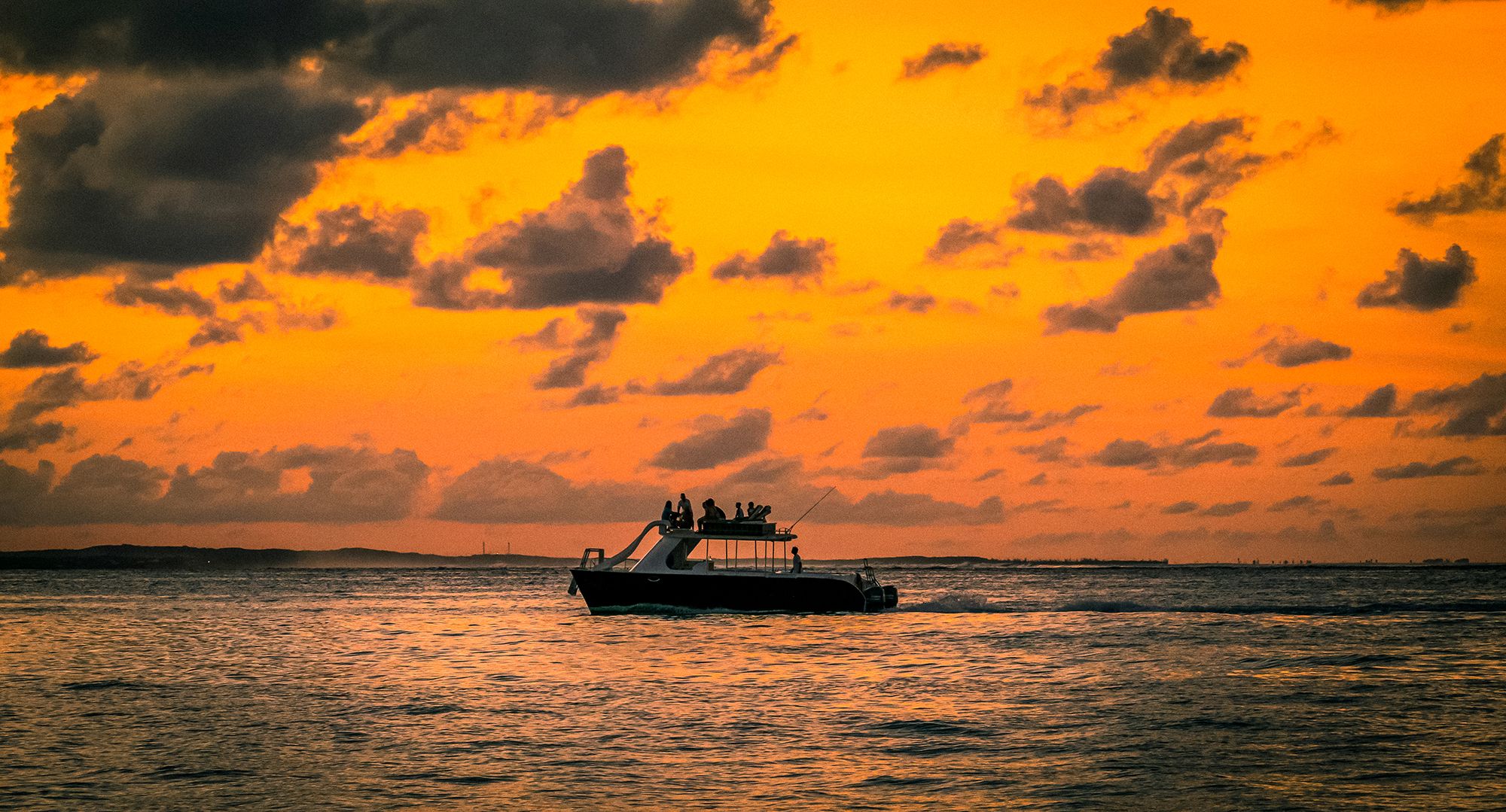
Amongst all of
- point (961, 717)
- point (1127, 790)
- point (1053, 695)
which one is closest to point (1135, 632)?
point (1053, 695)

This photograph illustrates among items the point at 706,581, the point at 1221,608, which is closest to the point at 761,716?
the point at 706,581

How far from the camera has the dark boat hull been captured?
66875mm

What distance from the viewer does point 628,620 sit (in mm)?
68750

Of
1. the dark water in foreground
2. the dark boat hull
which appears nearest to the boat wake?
the dark water in foreground

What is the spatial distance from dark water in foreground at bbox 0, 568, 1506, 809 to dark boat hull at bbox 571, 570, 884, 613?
1343 millimetres

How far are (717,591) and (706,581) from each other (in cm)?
Result: 74

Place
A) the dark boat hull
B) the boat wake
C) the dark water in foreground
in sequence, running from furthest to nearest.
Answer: the boat wake
the dark boat hull
the dark water in foreground

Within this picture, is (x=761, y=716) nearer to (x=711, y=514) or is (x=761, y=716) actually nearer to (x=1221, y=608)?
(x=711, y=514)

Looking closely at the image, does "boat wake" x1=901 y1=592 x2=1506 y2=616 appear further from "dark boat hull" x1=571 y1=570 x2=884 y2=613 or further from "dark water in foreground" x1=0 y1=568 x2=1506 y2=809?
"dark boat hull" x1=571 y1=570 x2=884 y2=613

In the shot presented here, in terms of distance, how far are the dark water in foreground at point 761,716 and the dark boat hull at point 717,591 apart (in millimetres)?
1343

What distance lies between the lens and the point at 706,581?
6688 cm

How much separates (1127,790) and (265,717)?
22370 mm

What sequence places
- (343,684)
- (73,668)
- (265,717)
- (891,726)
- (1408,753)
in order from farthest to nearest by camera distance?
1. (73,668)
2. (343,684)
3. (265,717)
4. (891,726)
5. (1408,753)

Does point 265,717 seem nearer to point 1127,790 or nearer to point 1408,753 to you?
point 1127,790
